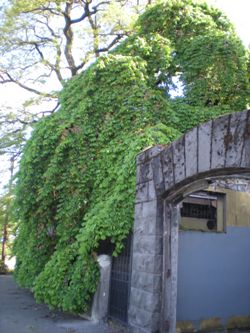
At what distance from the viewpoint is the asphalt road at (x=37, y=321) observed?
7535mm

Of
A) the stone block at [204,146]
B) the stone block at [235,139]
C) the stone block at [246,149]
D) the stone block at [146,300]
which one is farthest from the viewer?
the stone block at [146,300]

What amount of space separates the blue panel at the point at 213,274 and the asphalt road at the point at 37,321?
5.08ft

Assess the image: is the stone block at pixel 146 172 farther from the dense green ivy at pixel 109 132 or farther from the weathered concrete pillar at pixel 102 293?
the weathered concrete pillar at pixel 102 293

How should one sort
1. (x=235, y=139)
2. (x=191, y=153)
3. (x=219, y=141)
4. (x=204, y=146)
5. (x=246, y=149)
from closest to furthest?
(x=246, y=149)
(x=235, y=139)
(x=219, y=141)
(x=204, y=146)
(x=191, y=153)

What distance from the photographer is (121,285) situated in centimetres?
781

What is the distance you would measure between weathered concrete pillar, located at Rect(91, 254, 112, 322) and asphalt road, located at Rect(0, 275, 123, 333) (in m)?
0.22

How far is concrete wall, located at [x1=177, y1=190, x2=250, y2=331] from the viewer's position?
752 centimetres

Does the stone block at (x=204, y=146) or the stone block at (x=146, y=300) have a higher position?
the stone block at (x=204, y=146)

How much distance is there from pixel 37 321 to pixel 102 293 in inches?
59.8

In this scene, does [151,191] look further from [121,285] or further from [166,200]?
[121,285]

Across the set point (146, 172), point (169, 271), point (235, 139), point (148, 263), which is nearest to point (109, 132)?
point (146, 172)

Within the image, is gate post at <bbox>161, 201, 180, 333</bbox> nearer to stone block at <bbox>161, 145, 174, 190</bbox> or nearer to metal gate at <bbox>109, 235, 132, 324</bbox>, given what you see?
stone block at <bbox>161, 145, 174, 190</bbox>

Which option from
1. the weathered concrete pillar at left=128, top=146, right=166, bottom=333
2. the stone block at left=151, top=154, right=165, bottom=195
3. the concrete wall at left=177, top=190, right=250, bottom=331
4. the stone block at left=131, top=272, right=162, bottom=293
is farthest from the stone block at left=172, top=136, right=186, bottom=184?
the concrete wall at left=177, top=190, right=250, bottom=331

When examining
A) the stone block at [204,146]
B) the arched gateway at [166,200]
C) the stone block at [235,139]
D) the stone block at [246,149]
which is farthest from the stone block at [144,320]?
the stone block at [246,149]
